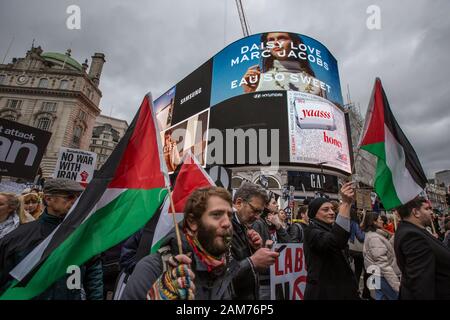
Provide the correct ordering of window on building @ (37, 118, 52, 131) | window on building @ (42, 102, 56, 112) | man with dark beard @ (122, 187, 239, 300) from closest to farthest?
man with dark beard @ (122, 187, 239, 300), window on building @ (37, 118, 52, 131), window on building @ (42, 102, 56, 112)

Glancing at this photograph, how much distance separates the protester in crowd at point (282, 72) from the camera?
28859 millimetres

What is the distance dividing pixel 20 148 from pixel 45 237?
3.78 meters

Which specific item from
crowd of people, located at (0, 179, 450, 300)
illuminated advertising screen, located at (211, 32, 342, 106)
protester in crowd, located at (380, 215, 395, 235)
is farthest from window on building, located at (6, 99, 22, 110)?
protester in crowd, located at (380, 215, 395, 235)

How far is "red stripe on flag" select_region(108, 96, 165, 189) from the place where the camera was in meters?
2.39

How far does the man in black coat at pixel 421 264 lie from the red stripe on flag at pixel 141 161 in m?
2.32

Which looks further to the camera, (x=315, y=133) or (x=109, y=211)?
(x=315, y=133)

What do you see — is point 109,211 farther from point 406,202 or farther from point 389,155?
point 389,155

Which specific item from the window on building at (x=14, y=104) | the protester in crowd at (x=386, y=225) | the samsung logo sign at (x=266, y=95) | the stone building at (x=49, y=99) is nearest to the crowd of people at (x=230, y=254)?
the protester in crowd at (x=386, y=225)

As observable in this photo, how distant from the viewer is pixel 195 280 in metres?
1.67

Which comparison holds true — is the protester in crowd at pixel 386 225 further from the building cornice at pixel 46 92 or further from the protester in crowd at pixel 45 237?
the building cornice at pixel 46 92

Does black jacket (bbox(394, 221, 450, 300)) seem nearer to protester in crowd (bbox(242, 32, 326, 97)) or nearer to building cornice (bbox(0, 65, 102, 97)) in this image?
protester in crowd (bbox(242, 32, 326, 97))

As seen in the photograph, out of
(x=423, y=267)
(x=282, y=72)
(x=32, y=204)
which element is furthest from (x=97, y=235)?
(x=282, y=72)
